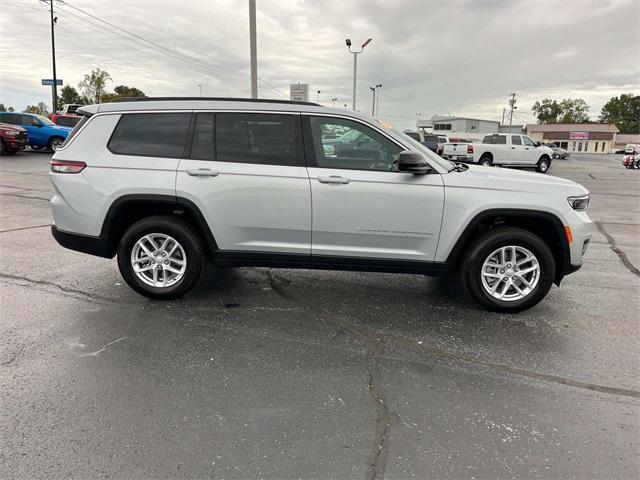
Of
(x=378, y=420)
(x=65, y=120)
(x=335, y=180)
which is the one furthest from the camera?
(x=65, y=120)

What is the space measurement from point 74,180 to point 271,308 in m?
2.24

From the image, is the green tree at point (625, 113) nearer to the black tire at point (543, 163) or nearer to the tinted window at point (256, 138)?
the black tire at point (543, 163)

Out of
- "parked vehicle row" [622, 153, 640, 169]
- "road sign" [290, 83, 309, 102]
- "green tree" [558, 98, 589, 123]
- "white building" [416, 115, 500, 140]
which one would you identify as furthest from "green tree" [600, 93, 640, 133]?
"road sign" [290, 83, 309, 102]

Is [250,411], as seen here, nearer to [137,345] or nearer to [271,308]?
[137,345]

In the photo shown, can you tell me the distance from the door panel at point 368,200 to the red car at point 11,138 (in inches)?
792

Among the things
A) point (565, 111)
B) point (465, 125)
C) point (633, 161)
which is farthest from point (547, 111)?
point (633, 161)

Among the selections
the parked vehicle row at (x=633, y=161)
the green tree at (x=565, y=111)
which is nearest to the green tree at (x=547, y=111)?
the green tree at (x=565, y=111)

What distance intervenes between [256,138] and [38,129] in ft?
70.5

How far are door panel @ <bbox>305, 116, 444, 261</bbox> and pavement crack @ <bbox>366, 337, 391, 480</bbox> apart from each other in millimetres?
983

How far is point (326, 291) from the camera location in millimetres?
4930

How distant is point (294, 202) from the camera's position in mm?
4191

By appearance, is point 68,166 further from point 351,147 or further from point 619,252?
point 619,252

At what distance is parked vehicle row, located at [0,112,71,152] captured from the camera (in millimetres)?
20969

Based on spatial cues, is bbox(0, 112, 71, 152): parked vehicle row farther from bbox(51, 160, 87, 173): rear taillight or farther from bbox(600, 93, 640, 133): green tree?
bbox(600, 93, 640, 133): green tree
